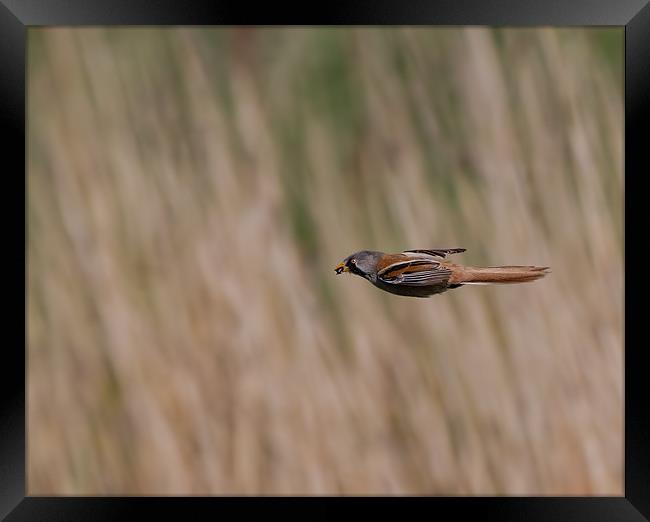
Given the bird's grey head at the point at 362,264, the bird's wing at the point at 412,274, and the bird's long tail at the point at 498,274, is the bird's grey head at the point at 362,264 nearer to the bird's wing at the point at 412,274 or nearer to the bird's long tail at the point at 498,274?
the bird's wing at the point at 412,274

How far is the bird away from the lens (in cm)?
215

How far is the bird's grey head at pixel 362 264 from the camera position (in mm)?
2191

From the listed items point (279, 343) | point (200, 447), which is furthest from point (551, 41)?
point (200, 447)

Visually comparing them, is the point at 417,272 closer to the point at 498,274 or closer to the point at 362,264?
the point at 362,264

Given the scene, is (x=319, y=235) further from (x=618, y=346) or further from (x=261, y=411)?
(x=618, y=346)

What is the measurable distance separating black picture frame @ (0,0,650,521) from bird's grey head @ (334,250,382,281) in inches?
24.7

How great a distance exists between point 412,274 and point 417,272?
0.02 m

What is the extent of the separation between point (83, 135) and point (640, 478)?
198 cm

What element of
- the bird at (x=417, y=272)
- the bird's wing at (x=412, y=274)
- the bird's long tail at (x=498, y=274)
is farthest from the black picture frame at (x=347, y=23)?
the bird's wing at (x=412, y=274)

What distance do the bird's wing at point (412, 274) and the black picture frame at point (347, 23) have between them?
0.53 meters

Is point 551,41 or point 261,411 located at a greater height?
point 551,41

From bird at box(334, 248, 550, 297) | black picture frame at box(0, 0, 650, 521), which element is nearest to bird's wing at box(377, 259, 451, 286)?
bird at box(334, 248, 550, 297)

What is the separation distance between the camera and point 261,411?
2.54m

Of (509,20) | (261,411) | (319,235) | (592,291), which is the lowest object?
(261,411)
